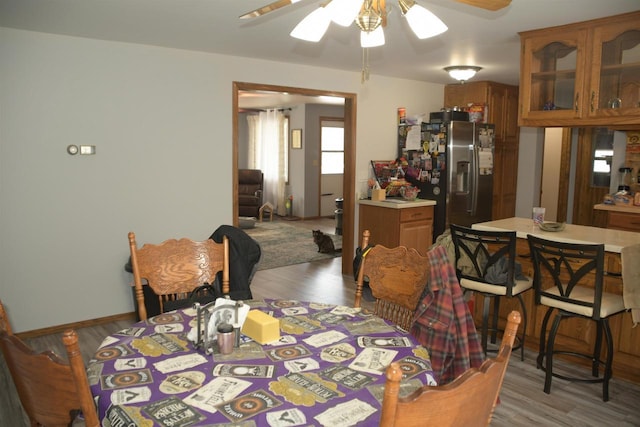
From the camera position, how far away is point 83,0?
116 inches

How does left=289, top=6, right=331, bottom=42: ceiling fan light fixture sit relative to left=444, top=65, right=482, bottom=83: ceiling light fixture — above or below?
below

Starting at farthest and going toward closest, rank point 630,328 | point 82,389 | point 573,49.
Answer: point 573,49 → point 630,328 → point 82,389

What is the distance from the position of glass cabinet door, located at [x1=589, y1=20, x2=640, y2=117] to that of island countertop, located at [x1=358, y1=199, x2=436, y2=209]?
2.18 m

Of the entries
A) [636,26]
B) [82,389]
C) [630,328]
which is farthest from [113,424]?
[636,26]

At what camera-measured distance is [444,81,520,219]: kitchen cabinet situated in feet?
20.7

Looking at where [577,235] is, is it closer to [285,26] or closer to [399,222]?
[399,222]

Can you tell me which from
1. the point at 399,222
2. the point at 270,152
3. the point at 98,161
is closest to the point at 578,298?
the point at 399,222

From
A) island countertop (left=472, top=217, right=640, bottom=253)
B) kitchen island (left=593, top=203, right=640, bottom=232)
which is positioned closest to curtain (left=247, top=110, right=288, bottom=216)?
kitchen island (left=593, top=203, right=640, bottom=232)

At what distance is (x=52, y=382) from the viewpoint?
4.01 ft

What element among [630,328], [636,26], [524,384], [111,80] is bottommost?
[524,384]

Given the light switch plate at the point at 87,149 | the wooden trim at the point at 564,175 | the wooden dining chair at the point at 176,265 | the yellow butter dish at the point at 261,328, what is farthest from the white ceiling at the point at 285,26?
the wooden trim at the point at 564,175

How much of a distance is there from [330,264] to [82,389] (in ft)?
17.0

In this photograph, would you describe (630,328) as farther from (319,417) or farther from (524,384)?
(319,417)

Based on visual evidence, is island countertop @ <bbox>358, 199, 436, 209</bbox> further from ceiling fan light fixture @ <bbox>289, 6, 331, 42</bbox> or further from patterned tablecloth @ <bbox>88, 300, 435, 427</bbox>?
ceiling fan light fixture @ <bbox>289, 6, 331, 42</bbox>
